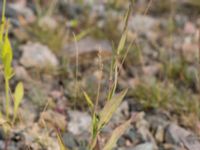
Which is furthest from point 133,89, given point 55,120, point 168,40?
point 168,40

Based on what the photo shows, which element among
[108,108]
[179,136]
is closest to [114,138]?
[108,108]

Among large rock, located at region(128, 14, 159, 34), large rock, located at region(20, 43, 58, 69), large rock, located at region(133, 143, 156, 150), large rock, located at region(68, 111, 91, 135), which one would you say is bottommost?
large rock, located at region(68, 111, 91, 135)

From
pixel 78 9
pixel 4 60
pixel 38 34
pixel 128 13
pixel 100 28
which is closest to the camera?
pixel 128 13

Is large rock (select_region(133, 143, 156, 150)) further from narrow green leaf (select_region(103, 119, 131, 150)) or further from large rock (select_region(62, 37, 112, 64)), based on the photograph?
large rock (select_region(62, 37, 112, 64))

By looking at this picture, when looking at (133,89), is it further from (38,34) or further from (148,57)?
(38,34)

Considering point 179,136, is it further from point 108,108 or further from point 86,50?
point 86,50

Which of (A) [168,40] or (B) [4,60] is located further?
(A) [168,40]

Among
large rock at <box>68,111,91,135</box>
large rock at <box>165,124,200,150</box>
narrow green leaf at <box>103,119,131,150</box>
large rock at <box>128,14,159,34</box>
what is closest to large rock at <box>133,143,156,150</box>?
large rock at <box>165,124,200,150</box>

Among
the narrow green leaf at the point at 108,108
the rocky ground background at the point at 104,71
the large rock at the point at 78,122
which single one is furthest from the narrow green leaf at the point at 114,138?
the large rock at the point at 78,122

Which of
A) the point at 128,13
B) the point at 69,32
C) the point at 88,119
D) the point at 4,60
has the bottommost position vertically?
the point at 88,119
